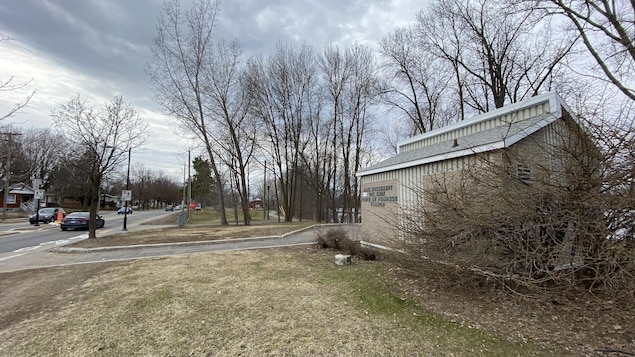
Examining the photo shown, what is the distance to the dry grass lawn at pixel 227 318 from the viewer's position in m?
3.49

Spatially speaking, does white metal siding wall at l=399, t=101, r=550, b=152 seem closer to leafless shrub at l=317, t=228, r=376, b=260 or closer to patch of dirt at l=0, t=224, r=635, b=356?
patch of dirt at l=0, t=224, r=635, b=356

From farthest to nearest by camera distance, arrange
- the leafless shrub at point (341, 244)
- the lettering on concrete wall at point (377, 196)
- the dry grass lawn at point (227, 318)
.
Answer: the lettering on concrete wall at point (377, 196), the leafless shrub at point (341, 244), the dry grass lawn at point (227, 318)

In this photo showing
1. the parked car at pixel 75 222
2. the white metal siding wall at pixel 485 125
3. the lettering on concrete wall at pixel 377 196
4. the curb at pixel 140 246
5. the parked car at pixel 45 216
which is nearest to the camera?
the white metal siding wall at pixel 485 125

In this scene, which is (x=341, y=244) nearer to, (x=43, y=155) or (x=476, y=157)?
(x=476, y=157)

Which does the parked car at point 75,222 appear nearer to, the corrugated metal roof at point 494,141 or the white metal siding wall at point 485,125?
the white metal siding wall at point 485,125

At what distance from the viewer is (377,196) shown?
34.4 feet

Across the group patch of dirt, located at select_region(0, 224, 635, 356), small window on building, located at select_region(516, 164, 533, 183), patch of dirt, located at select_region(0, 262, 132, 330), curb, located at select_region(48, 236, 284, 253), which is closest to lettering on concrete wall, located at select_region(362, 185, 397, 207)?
patch of dirt, located at select_region(0, 224, 635, 356)

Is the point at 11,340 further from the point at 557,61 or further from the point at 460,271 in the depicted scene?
the point at 557,61

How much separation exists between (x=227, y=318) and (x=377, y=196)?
7.15 metres

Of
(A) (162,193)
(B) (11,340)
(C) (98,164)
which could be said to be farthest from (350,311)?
(A) (162,193)

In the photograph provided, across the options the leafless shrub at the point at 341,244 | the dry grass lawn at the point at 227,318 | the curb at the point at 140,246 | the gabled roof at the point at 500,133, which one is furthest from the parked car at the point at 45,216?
the gabled roof at the point at 500,133

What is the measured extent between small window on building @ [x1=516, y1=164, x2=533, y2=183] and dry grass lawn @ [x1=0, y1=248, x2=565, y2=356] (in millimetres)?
2497

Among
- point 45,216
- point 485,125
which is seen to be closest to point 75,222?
point 45,216

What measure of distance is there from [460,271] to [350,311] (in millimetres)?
2080
